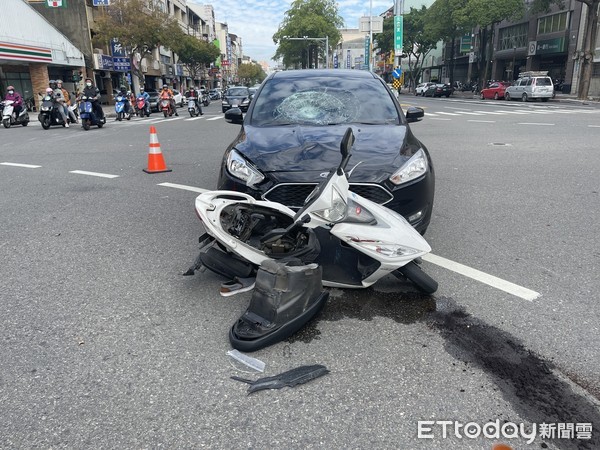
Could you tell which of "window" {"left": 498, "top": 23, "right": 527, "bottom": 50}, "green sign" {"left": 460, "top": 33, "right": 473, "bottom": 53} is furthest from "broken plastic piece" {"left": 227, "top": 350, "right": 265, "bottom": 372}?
"green sign" {"left": 460, "top": 33, "right": 473, "bottom": 53}

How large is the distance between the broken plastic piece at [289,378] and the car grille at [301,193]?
1.41m

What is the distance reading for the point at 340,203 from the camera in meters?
3.05

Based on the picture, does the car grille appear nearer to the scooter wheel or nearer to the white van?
the scooter wheel

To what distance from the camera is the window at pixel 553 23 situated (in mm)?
42559

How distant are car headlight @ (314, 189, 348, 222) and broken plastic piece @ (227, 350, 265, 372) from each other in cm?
96

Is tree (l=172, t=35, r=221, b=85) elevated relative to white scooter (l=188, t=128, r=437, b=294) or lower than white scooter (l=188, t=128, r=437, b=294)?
elevated

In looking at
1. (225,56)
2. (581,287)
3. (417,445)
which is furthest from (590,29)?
(225,56)

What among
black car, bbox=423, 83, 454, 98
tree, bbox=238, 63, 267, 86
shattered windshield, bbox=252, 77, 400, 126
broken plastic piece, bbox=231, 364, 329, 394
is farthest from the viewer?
tree, bbox=238, 63, 267, 86

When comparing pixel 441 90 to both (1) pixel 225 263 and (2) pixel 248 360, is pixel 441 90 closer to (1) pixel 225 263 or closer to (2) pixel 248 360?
(1) pixel 225 263

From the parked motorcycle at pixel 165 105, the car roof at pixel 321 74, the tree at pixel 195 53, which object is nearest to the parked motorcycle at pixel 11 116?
the parked motorcycle at pixel 165 105

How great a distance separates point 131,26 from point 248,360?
39.4 meters

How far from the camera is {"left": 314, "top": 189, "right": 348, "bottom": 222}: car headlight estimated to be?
3.04 m

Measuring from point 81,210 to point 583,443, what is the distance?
5.90m

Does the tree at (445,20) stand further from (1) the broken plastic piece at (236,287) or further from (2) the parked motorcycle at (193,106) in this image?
(1) the broken plastic piece at (236,287)
